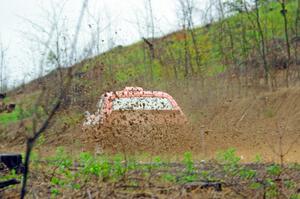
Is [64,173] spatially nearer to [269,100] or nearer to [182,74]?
[269,100]

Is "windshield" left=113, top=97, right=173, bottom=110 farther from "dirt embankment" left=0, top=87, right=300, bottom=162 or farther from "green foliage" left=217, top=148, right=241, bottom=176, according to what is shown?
"green foliage" left=217, top=148, right=241, bottom=176

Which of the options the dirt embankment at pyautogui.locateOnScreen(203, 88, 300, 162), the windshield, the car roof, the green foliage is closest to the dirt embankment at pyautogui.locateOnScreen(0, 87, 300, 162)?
the dirt embankment at pyautogui.locateOnScreen(203, 88, 300, 162)

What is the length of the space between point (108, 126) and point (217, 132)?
399 cm

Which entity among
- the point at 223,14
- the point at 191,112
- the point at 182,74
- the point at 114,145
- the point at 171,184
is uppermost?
the point at 223,14

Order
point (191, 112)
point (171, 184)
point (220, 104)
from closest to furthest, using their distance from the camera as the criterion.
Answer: point (171, 184), point (191, 112), point (220, 104)

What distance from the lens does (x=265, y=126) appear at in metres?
18.5

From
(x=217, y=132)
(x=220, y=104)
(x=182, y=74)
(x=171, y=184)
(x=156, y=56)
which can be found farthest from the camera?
(x=156, y=56)

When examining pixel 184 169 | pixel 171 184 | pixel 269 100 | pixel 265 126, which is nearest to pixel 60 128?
pixel 265 126

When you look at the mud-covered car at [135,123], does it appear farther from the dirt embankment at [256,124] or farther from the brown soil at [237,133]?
the dirt embankment at [256,124]

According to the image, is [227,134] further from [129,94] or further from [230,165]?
[230,165]

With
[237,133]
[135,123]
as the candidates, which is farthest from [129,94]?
[237,133]

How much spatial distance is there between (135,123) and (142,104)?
81 centimetres

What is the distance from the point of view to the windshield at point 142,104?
1431 centimetres

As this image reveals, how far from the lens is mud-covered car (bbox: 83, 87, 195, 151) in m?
13.5
